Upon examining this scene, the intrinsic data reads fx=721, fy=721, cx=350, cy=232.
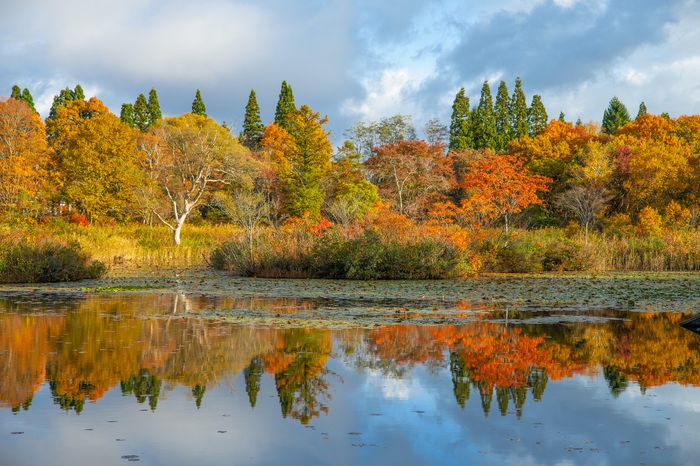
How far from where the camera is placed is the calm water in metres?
5.29

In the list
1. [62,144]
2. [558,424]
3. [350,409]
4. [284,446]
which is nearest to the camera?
[284,446]

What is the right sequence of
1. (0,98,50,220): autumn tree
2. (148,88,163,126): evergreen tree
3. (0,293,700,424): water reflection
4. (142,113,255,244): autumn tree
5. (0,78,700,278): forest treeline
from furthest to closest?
(148,88,163,126): evergreen tree < (142,113,255,244): autumn tree < (0,98,50,220): autumn tree < (0,78,700,278): forest treeline < (0,293,700,424): water reflection

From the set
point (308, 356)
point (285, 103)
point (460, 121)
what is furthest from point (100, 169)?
point (308, 356)

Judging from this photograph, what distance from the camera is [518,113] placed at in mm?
69000

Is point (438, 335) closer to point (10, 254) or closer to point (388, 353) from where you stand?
point (388, 353)

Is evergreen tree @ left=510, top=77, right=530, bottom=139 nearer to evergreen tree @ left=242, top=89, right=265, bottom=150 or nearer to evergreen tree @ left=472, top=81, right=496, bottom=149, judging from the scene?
evergreen tree @ left=472, top=81, right=496, bottom=149

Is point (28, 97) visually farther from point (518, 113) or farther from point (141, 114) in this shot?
point (518, 113)

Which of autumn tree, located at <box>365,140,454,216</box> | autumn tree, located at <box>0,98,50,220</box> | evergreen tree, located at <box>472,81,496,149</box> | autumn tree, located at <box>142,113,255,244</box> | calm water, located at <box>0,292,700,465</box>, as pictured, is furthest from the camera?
evergreen tree, located at <box>472,81,496,149</box>

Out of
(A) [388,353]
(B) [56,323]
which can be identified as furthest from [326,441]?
(B) [56,323]

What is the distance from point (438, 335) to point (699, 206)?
36675 mm

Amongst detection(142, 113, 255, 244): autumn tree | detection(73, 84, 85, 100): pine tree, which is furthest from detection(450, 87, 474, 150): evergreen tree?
detection(73, 84, 85, 100): pine tree

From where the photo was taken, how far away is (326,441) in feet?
18.1

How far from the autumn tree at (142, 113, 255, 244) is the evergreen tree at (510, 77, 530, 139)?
93.3 ft

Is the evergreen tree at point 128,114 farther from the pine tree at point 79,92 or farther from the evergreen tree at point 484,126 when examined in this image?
the evergreen tree at point 484,126
